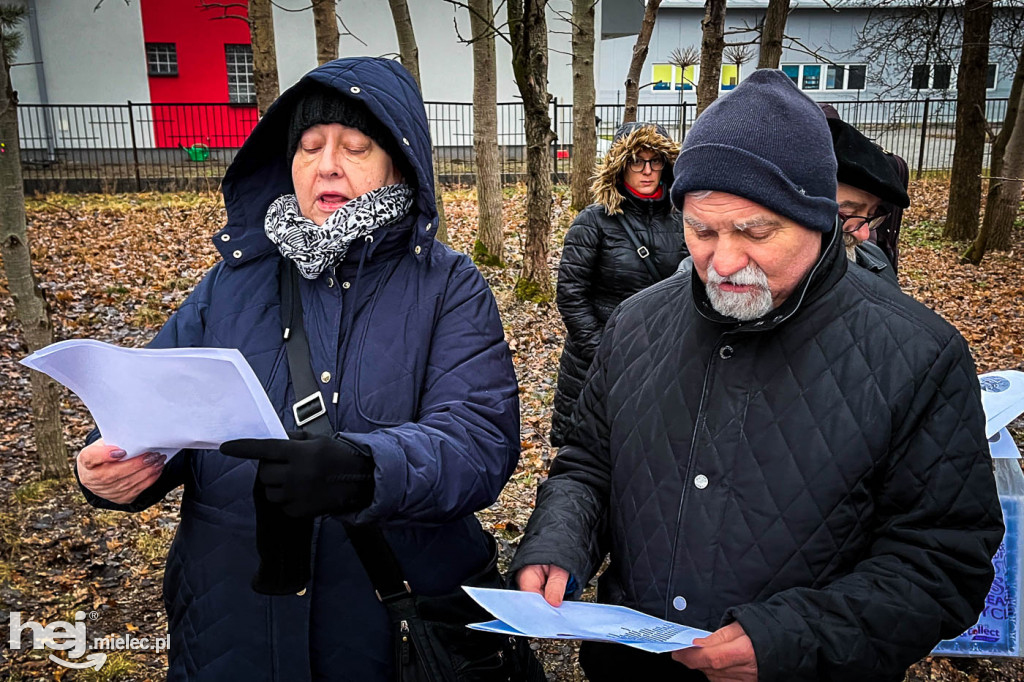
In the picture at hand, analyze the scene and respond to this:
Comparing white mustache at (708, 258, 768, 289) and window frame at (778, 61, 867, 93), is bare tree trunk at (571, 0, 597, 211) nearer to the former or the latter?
white mustache at (708, 258, 768, 289)

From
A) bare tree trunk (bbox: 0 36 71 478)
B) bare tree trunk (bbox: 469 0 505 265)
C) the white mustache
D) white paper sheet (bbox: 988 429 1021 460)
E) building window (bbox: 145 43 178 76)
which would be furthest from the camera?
building window (bbox: 145 43 178 76)

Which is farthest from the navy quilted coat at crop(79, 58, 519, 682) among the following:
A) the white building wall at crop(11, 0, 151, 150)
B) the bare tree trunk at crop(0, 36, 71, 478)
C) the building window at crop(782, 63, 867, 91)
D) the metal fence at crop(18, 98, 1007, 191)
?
the building window at crop(782, 63, 867, 91)

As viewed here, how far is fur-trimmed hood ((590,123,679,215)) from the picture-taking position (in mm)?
4527

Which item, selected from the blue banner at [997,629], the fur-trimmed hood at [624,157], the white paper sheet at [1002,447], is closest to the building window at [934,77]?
the fur-trimmed hood at [624,157]

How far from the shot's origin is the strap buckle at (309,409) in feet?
6.20

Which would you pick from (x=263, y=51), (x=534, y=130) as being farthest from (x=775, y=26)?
(x=263, y=51)

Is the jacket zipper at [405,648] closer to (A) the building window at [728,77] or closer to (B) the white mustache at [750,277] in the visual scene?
(B) the white mustache at [750,277]

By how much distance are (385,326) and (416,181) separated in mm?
411

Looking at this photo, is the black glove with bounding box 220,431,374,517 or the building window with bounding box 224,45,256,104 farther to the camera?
the building window with bounding box 224,45,256,104

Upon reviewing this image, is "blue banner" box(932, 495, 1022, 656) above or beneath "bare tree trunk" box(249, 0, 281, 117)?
beneath

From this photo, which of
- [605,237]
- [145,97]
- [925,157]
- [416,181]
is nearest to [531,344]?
[605,237]

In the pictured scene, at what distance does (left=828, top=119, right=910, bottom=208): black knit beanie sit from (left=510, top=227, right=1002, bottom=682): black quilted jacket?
3.39 ft

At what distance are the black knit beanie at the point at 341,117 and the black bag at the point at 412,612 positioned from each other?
477 millimetres

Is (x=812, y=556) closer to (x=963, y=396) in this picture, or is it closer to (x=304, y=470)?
(x=963, y=396)
